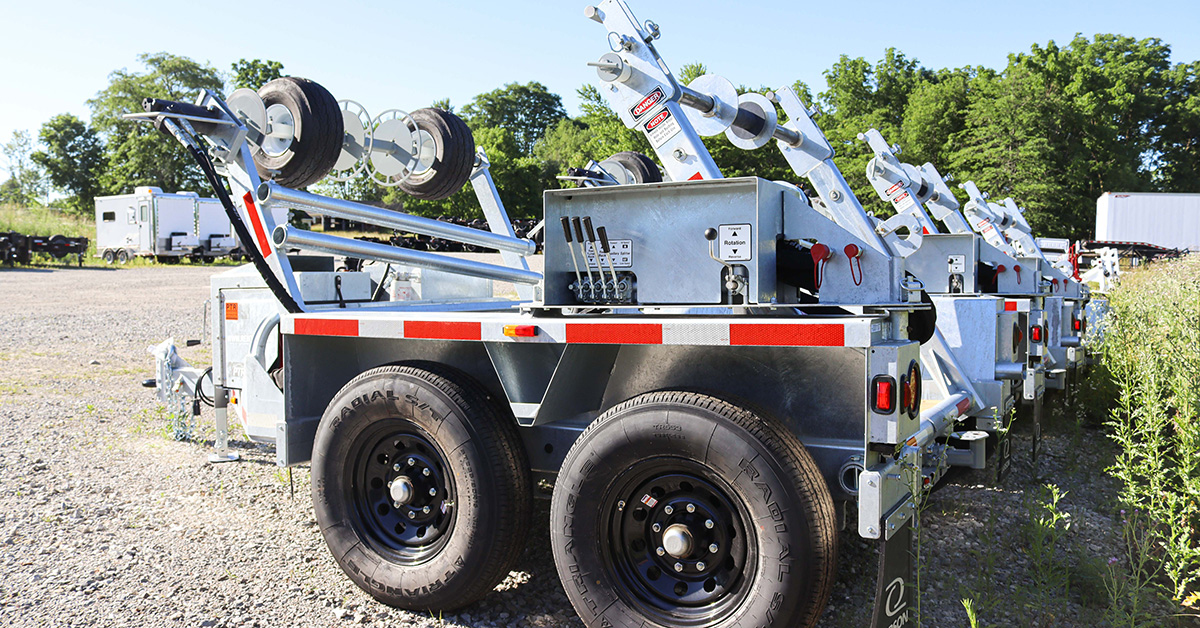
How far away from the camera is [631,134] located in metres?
37.9

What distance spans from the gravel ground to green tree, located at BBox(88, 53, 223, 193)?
58.2 meters

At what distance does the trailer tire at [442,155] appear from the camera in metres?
6.25

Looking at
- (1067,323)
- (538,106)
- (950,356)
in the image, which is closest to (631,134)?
(1067,323)

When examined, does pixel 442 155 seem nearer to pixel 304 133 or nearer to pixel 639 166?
pixel 304 133

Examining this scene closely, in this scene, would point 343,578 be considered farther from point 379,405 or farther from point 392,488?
point 379,405

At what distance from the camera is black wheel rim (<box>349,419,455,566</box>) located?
11.9 feet

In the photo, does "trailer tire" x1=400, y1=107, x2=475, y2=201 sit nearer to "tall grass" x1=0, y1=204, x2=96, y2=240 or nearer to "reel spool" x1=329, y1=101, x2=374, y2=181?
"reel spool" x1=329, y1=101, x2=374, y2=181

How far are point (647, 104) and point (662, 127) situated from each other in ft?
0.45

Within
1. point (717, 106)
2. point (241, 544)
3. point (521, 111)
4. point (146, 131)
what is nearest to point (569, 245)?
point (717, 106)

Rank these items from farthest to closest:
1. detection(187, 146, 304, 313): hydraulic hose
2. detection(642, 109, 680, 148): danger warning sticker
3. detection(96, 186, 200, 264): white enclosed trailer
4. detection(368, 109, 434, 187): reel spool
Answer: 1. detection(96, 186, 200, 264): white enclosed trailer
2. detection(368, 109, 434, 187): reel spool
3. detection(187, 146, 304, 313): hydraulic hose
4. detection(642, 109, 680, 148): danger warning sticker

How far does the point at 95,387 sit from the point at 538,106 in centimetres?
9669

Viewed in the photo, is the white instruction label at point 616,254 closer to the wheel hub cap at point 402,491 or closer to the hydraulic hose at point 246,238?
the wheel hub cap at point 402,491

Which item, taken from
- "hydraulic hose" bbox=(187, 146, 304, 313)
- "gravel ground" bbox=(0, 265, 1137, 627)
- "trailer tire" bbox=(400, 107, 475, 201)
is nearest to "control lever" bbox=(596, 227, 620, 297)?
"gravel ground" bbox=(0, 265, 1137, 627)

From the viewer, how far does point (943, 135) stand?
46.9 meters
